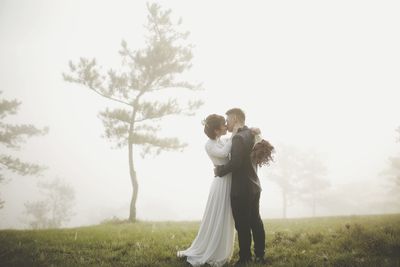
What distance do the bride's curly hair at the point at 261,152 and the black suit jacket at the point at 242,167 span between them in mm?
230

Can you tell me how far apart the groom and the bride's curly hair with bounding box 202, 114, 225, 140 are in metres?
0.41

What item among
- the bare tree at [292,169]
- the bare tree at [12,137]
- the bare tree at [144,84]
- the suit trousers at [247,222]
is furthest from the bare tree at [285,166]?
the suit trousers at [247,222]

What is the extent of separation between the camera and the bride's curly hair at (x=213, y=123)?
19.8 ft

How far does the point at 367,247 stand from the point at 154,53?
1546cm

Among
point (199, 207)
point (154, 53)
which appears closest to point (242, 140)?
point (154, 53)

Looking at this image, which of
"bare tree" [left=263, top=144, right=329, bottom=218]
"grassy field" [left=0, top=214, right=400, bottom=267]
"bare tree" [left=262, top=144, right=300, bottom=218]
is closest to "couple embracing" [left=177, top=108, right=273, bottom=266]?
"grassy field" [left=0, top=214, right=400, bottom=267]

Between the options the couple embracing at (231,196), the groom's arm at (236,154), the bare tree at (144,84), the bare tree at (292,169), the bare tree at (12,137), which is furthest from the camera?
the bare tree at (292,169)

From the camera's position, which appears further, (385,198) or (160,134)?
(385,198)

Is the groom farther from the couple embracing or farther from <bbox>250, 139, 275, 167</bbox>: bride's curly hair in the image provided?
<bbox>250, 139, 275, 167</bbox>: bride's curly hair

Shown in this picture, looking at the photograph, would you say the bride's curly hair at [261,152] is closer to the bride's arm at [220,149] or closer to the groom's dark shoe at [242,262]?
the bride's arm at [220,149]

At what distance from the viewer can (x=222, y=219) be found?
5902 millimetres

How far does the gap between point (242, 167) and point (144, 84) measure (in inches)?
550

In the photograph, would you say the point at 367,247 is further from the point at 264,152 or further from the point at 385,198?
the point at 385,198

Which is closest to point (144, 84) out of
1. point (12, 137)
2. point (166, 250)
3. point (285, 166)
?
point (166, 250)
